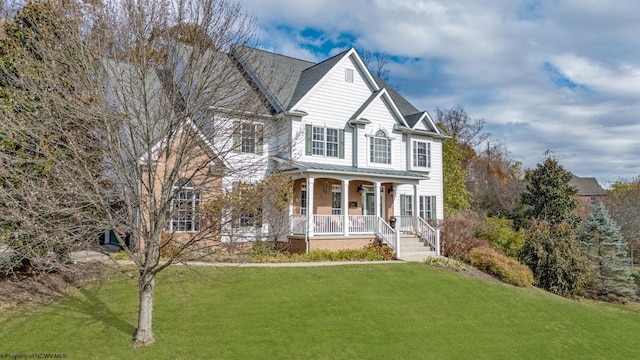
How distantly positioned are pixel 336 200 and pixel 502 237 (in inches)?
359

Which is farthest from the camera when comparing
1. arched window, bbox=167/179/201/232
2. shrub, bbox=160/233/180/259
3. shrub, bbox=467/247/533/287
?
shrub, bbox=467/247/533/287

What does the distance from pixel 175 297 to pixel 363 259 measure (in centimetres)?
862

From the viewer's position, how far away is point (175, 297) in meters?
11.1

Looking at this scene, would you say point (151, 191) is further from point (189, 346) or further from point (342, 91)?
point (342, 91)

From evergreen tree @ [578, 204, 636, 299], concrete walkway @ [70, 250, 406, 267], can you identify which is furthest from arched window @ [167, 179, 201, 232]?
evergreen tree @ [578, 204, 636, 299]

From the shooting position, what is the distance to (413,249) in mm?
19922

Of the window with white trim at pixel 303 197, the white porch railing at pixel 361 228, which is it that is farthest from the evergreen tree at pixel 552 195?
the window with white trim at pixel 303 197

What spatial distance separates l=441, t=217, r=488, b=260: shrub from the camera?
1997cm

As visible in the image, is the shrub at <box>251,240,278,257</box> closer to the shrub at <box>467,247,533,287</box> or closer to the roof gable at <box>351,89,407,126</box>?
the roof gable at <box>351,89,407,126</box>

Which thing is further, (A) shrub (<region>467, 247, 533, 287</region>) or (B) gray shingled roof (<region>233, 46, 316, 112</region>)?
(B) gray shingled roof (<region>233, 46, 316, 112</region>)

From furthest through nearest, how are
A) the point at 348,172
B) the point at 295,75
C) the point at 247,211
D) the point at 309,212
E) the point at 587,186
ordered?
the point at 587,186 < the point at 295,75 < the point at 348,172 < the point at 309,212 < the point at 247,211

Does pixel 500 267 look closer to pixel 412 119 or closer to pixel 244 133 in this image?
pixel 412 119

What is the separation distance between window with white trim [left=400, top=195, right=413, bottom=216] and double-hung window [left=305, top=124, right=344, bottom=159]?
5.02 metres

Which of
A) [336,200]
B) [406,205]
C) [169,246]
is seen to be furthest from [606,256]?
[169,246]
